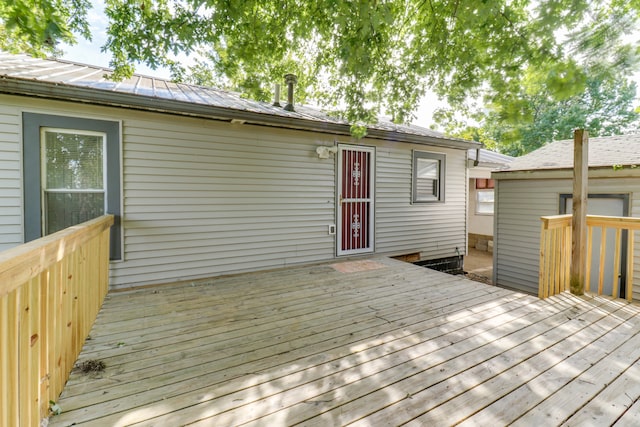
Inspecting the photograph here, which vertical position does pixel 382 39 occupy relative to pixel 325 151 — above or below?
above

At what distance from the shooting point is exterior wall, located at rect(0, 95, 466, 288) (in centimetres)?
362

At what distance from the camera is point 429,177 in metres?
6.75

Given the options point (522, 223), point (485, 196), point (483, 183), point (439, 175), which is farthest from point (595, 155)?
point (485, 196)

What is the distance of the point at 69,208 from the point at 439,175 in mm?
6564

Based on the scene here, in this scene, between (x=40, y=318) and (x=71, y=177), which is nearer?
(x=40, y=318)

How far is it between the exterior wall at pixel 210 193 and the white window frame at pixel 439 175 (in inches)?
20.4

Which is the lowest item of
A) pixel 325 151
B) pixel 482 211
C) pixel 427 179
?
pixel 482 211

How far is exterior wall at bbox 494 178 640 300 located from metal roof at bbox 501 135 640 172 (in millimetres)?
330

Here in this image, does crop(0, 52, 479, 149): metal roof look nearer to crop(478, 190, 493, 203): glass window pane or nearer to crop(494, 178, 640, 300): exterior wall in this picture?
crop(494, 178, 640, 300): exterior wall

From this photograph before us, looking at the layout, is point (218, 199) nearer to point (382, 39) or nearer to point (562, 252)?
point (382, 39)

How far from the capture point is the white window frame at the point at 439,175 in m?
6.31

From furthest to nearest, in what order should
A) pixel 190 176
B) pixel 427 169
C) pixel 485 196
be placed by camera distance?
pixel 485 196, pixel 427 169, pixel 190 176

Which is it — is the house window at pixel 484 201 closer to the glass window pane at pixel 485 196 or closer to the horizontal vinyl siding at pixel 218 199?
the glass window pane at pixel 485 196

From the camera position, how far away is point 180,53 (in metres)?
3.69
